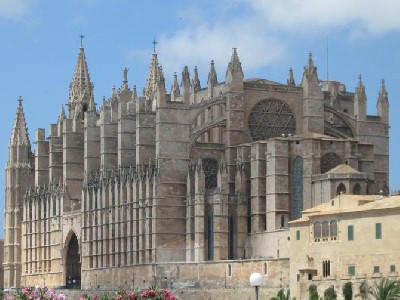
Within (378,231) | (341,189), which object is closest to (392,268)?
(378,231)

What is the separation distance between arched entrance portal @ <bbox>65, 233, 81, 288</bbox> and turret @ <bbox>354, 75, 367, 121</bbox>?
27328 millimetres

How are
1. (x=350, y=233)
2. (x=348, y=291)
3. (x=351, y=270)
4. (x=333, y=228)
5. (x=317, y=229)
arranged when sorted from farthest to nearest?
1. (x=317, y=229)
2. (x=333, y=228)
3. (x=351, y=270)
4. (x=350, y=233)
5. (x=348, y=291)

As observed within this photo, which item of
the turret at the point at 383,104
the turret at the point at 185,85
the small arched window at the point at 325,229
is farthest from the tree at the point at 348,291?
the turret at the point at 383,104

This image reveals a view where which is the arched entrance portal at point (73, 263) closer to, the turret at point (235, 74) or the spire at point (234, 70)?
the turret at point (235, 74)

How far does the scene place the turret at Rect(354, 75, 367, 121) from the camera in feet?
306

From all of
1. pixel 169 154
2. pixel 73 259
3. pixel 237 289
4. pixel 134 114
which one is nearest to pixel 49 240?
pixel 73 259

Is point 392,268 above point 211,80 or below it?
below

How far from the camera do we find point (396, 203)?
225 feet

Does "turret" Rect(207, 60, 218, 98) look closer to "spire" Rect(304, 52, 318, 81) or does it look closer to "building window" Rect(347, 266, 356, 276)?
"spire" Rect(304, 52, 318, 81)

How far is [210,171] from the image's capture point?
3629 inches

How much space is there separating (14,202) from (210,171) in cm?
3130

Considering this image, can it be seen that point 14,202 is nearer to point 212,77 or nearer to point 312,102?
point 212,77

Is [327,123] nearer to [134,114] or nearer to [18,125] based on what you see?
[134,114]

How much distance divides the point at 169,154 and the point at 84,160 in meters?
17.6
